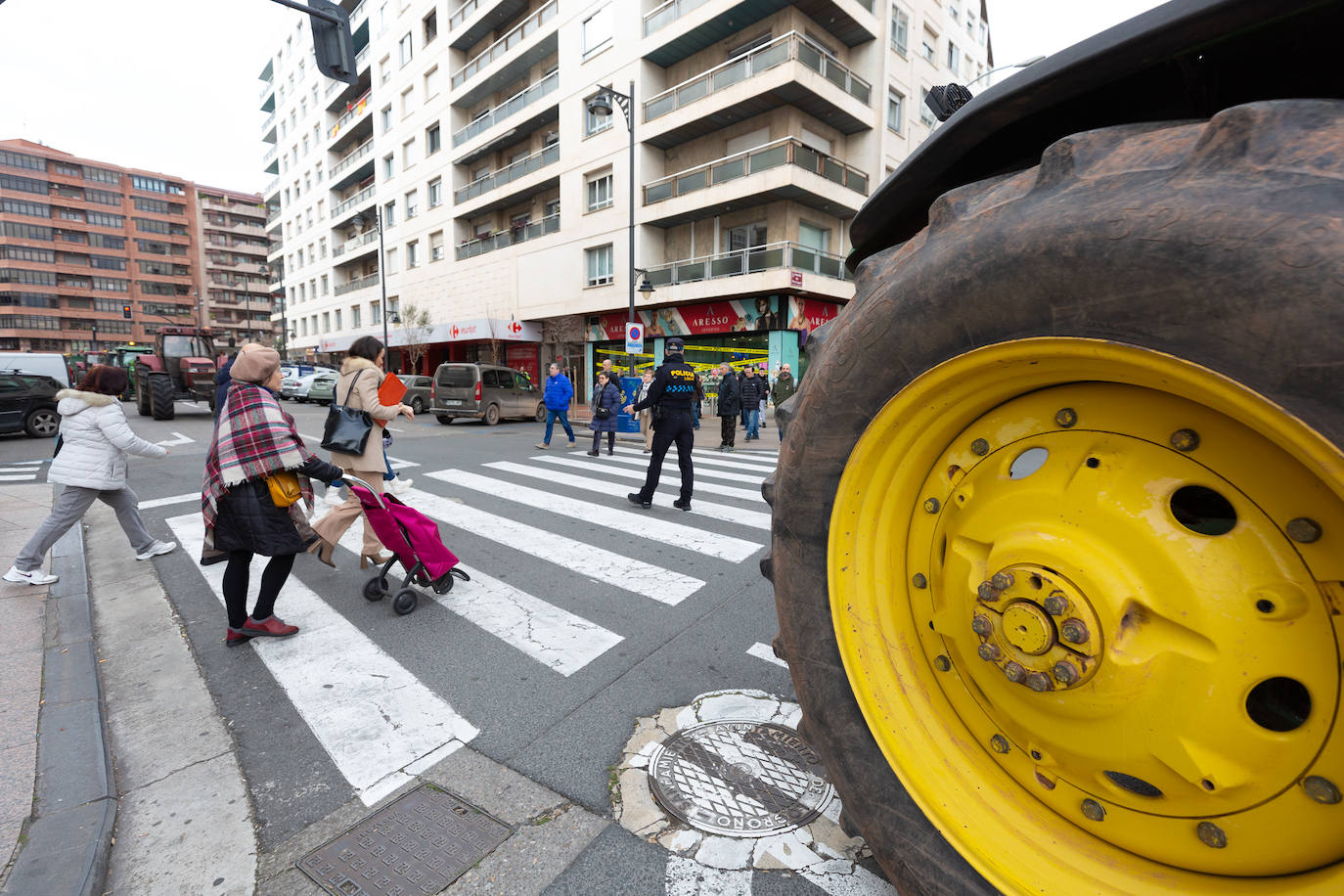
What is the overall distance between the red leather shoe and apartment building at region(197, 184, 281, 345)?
9456cm

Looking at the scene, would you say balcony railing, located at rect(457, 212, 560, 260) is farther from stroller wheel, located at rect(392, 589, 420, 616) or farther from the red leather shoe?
the red leather shoe

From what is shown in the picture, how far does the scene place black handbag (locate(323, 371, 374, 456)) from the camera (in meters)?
4.78

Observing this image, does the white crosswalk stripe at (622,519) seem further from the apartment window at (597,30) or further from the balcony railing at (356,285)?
the balcony railing at (356,285)

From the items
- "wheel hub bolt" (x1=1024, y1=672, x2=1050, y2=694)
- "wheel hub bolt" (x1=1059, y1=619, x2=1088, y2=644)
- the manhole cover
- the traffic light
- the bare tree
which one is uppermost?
the traffic light

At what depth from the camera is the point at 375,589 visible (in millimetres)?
4289

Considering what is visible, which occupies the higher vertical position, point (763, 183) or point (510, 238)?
point (510, 238)

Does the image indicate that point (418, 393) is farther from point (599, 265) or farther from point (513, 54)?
point (513, 54)

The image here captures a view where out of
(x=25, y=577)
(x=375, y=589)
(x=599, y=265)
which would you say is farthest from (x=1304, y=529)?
(x=599, y=265)

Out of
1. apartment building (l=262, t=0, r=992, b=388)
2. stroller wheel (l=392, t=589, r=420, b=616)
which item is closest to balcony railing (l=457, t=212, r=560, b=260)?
apartment building (l=262, t=0, r=992, b=388)

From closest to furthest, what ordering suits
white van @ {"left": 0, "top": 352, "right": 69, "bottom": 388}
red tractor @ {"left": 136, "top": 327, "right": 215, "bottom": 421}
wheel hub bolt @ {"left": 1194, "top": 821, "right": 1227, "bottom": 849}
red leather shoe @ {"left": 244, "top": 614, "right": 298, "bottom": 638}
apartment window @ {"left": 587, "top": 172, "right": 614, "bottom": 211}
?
wheel hub bolt @ {"left": 1194, "top": 821, "right": 1227, "bottom": 849}, red leather shoe @ {"left": 244, "top": 614, "right": 298, "bottom": 638}, white van @ {"left": 0, "top": 352, "right": 69, "bottom": 388}, red tractor @ {"left": 136, "top": 327, "right": 215, "bottom": 421}, apartment window @ {"left": 587, "top": 172, "right": 614, "bottom": 211}

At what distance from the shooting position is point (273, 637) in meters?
3.73

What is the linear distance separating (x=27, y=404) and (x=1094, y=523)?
19.8 metres

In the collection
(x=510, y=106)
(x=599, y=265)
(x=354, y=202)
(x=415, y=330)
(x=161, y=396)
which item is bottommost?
(x=161, y=396)

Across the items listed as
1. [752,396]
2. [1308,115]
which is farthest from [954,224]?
[752,396]
